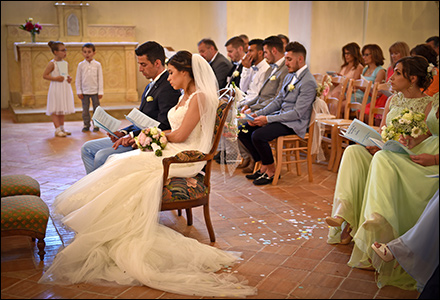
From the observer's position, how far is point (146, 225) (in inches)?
138

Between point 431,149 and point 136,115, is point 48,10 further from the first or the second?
point 431,149

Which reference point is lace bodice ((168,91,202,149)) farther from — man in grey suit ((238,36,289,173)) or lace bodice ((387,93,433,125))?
man in grey suit ((238,36,289,173))

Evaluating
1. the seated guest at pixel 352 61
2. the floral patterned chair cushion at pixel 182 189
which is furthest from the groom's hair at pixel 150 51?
the seated guest at pixel 352 61

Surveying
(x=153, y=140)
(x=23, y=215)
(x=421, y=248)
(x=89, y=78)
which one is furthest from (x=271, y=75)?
(x=89, y=78)

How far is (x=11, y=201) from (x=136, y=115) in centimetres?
122

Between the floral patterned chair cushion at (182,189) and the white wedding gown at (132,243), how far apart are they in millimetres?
66

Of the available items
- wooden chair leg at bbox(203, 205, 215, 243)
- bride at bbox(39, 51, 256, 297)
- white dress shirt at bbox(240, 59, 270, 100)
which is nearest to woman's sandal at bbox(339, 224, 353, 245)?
bride at bbox(39, 51, 256, 297)

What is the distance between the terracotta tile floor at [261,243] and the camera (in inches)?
123

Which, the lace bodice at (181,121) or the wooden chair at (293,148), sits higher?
the lace bodice at (181,121)

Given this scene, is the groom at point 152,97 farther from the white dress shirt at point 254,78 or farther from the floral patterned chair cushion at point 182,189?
the white dress shirt at point 254,78

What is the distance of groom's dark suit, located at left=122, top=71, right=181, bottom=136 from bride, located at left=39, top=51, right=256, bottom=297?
1.36 feet

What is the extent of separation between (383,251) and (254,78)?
11.8ft

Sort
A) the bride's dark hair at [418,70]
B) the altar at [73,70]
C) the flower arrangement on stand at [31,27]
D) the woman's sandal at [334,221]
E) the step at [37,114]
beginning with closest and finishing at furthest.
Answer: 1. the woman's sandal at [334,221]
2. the bride's dark hair at [418,70]
3. the step at [37,114]
4. the flower arrangement on stand at [31,27]
5. the altar at [73,70]

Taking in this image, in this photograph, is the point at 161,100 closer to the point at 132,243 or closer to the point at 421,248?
the point at 132,243
